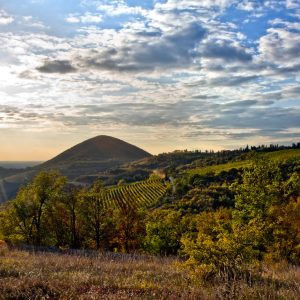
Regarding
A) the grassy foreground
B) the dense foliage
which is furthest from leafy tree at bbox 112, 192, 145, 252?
the grassy foreground

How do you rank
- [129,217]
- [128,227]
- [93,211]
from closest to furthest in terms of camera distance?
[93,211], [128,227], [129,217]

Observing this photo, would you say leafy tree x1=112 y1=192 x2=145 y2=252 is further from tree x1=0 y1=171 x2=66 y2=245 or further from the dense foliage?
tree x1=0 y1=171 x2=66 y2=245

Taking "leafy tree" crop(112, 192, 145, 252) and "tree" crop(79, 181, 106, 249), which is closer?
"tree" crop(79, 181, 106, 249)

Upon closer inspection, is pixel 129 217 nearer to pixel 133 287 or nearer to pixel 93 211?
pixel 93 211

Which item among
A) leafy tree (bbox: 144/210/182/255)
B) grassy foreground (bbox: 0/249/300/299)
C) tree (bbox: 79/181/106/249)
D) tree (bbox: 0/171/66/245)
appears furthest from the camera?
tree (bbox: 79/181/106/249)

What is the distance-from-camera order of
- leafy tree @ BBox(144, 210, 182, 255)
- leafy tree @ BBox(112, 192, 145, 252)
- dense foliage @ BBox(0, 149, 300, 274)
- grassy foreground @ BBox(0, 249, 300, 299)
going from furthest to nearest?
leafy tree @ BBox(112, 192, 145, 252)
leafy tree @ BBox(144, 210, 182, 255)
dense foliage @ BBox(0, 149, 300, 274)
grassy foreground @ BBox(0, 249, 300, 299)

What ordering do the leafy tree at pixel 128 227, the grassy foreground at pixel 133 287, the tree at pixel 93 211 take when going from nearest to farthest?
the grassy foreground at pixel 133 287, the tree at pixel 93 211, the leafy tree at pixel 128 227

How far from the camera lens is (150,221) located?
62.4 m

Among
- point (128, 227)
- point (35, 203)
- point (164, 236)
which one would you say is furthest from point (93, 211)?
point (164, 236)

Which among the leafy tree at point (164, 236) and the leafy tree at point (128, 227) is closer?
the leafy tree at point (164, 236)

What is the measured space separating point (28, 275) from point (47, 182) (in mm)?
45606

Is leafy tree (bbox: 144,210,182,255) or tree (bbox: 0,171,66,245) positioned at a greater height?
tree (bbox: 0,171,66,245)

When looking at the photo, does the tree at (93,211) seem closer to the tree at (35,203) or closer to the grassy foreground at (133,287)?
the tree at (35,203)

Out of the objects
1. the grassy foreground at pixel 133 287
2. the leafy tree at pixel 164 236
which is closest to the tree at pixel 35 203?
the leafy tree at pixel 164 236
